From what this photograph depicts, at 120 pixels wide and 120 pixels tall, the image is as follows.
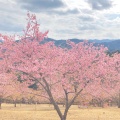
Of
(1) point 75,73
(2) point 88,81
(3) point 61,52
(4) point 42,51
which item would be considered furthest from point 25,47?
(2) point 88,81

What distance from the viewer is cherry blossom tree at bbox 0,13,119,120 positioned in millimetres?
14664

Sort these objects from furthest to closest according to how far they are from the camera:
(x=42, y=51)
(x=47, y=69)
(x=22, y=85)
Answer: (x=22, y=85), (x=42, y=51), (x=47, y=69)

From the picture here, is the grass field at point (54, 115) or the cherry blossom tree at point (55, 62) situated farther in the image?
the grass field at point (54, 115)

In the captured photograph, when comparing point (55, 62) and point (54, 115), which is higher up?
point (55, 62)

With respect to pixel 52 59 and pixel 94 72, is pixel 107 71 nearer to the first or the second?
pixel 94 72

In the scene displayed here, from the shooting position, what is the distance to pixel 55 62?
15.0 meters

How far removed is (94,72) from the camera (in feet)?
51.5

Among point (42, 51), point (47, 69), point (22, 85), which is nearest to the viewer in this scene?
point (47, 69)

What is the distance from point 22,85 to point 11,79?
104cm

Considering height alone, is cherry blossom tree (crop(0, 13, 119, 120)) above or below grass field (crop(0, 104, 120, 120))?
above

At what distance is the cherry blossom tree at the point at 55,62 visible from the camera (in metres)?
14.7

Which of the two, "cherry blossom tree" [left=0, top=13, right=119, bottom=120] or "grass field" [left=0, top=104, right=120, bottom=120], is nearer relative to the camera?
"cherry blossom tree" [left=0, top=13, right=119, bottom=120]

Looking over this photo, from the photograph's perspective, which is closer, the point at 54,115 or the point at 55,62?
the point at 55,62

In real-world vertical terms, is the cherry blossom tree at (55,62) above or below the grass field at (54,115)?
above
